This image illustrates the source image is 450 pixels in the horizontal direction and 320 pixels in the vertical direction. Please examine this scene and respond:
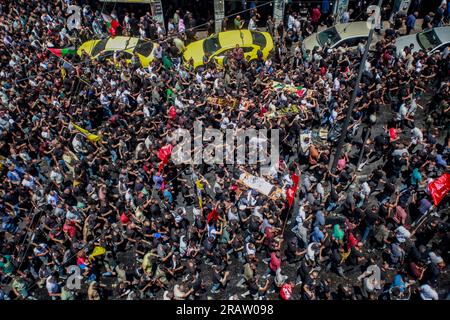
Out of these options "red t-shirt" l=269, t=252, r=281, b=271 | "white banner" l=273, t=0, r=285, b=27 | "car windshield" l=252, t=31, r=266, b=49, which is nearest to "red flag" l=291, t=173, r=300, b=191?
"red t-shirt" l=269, t=252, r=281, b=271

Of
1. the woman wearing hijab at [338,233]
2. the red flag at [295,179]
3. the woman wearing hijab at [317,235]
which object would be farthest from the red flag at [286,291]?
the red flag at [295,179]

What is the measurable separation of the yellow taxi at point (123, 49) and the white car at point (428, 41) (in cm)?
1033

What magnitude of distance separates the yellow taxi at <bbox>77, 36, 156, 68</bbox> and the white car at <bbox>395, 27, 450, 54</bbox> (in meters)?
10.3

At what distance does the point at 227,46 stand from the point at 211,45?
75 centimetres

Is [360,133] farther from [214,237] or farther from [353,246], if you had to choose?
[214,237]

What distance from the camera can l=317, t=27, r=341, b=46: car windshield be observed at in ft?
58.4

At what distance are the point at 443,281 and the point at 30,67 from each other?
1653cm

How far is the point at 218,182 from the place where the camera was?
39.2ft

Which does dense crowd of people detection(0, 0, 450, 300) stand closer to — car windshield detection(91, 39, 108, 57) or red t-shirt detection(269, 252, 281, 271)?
red t-shirt detection(269, 252, 281, 271)

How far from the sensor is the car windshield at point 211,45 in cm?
1753

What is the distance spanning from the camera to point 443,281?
10727 millimetres

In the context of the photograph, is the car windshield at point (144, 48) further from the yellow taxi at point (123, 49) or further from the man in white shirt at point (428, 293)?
the man in white shirt at point (428, 293)

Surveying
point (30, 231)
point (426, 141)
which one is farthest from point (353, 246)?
point (30, 231)

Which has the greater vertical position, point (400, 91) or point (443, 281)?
point (400, 91)
